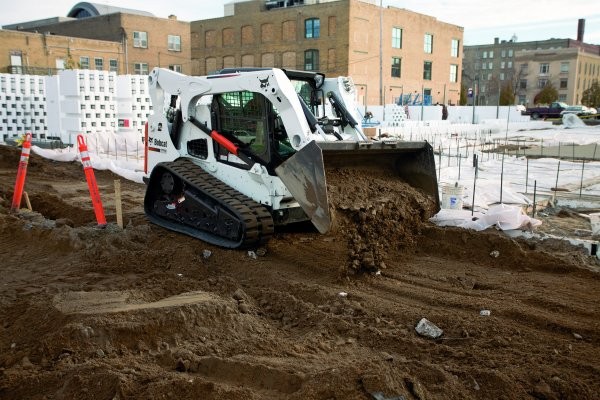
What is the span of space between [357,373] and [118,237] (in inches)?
176

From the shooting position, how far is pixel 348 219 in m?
6.20

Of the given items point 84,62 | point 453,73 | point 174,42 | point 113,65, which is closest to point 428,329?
point 84,62

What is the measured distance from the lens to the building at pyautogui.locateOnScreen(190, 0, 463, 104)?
4638 centimetres

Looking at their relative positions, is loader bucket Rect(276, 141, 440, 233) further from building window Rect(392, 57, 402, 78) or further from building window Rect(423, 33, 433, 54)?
building window Rect(423, 33, 433, 54)

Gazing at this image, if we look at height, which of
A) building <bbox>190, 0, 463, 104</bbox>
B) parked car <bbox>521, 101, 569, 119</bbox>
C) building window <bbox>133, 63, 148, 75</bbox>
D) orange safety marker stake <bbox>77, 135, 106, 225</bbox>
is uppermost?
building <bbox>190, 0, 463, 104</bbox>

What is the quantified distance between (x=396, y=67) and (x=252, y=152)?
154 ft

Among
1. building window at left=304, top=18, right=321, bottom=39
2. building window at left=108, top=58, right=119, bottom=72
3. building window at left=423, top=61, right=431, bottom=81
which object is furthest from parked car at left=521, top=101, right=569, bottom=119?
building window at left=108, top=58, right=119, bottom=72

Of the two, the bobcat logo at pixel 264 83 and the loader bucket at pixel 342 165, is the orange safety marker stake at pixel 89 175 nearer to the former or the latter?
the bobcat logo at pixel 264 83

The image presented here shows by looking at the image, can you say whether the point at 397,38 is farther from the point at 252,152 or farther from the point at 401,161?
the point at 252,152

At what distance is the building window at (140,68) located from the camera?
53.2 meters

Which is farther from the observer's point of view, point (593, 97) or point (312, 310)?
point (593, 97)

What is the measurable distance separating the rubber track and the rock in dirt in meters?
2.51

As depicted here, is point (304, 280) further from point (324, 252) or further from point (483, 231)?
point (483, 231)

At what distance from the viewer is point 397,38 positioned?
50844 millimetres
